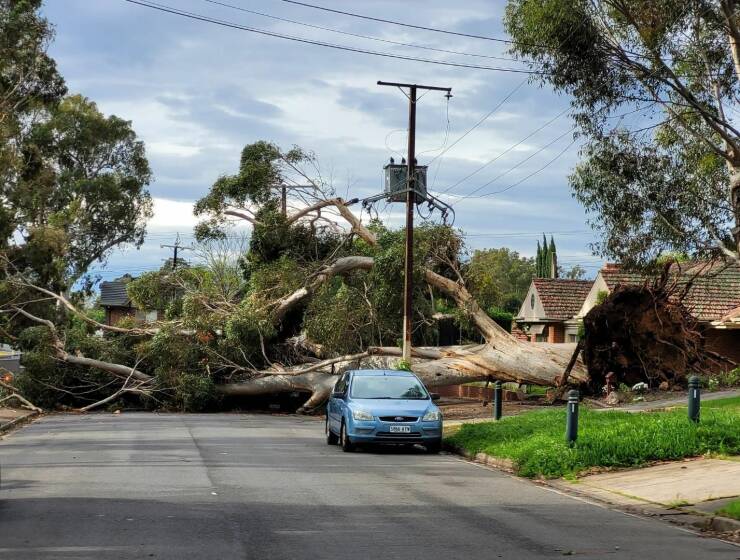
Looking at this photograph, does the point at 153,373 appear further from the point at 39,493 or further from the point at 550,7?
the point at 39,493

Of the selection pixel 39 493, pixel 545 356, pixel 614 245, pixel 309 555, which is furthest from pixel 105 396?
pixel 309 555

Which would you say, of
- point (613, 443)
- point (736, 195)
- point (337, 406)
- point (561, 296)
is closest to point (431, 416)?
point (337, 406)

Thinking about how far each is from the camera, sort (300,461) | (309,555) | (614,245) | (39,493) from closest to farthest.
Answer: (309,555), (39,493), (300,461), (614,245)

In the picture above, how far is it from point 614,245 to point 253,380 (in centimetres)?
1264

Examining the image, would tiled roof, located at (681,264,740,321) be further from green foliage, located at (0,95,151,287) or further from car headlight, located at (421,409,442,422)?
green foliage, located at (0,95,151,287)

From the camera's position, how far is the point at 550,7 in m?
20.3

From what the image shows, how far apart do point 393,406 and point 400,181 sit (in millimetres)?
12644

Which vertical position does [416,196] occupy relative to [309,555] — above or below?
above

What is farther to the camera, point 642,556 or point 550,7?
point 550,7

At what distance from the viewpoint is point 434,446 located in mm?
17438

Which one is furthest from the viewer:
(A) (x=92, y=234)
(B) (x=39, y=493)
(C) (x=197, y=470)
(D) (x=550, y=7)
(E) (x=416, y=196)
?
(A) (x=92, y=234)

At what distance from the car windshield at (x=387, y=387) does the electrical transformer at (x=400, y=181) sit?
10.8m

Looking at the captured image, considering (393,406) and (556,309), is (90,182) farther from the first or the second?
(393,406)

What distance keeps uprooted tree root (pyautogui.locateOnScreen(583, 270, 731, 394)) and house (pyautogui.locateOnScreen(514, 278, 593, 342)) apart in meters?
20.9
